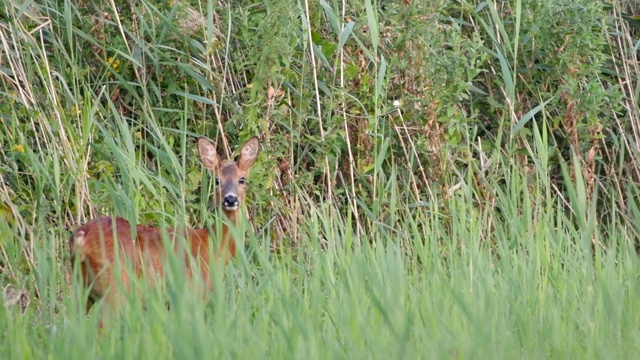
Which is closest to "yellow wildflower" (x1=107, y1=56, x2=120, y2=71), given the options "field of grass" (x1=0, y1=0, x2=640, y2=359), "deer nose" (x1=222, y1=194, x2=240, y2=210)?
"field of grass" (x1=0, y1=0, x2=640, y2=359)

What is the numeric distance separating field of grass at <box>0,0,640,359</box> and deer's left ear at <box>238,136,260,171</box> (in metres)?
0.08

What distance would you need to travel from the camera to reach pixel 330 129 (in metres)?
5.37

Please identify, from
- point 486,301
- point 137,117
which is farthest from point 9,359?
point 137,117

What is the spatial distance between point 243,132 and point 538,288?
207 cm

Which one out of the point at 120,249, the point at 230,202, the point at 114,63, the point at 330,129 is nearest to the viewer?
the point at 120,249

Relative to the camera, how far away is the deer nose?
505cm

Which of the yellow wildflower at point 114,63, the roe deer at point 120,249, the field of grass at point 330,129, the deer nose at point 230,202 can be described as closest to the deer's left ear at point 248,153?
the field of grass at point 330,129

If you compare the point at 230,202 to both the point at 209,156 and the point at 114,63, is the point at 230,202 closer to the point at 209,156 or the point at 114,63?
the point at 209,156

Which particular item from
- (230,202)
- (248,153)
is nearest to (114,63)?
(248,153)

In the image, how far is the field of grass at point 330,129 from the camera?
416cm

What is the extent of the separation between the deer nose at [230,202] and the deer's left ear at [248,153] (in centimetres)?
18

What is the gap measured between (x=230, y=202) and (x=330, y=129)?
0.63 meters

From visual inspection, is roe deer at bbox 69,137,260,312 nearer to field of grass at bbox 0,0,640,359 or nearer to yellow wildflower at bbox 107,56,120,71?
field of grass at bbox 0,0,640,359

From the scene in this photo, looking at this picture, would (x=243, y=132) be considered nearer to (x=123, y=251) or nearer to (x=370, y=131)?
(x=370, y=131)
